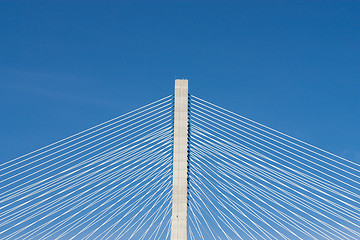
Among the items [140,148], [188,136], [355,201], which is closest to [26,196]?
[140,148]

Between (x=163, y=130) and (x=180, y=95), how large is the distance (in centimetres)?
174

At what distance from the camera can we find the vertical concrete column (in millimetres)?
28203

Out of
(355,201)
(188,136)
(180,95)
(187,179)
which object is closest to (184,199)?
(187,179)

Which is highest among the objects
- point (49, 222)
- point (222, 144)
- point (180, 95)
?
point (180, 95)

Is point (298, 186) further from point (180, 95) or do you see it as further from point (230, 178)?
point (180, 95)

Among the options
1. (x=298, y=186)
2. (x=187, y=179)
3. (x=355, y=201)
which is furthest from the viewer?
(x=187, y=179)

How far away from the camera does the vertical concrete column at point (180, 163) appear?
28.2 metres

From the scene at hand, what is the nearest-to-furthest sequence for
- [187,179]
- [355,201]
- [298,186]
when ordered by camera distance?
[355,201], [298,186], [187,179]

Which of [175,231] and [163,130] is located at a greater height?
[163,130]

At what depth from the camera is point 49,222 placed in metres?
27.1

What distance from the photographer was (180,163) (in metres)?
29.0

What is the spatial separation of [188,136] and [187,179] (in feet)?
6.43

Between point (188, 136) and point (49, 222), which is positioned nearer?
point (49, 222)

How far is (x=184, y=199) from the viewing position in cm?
2848
